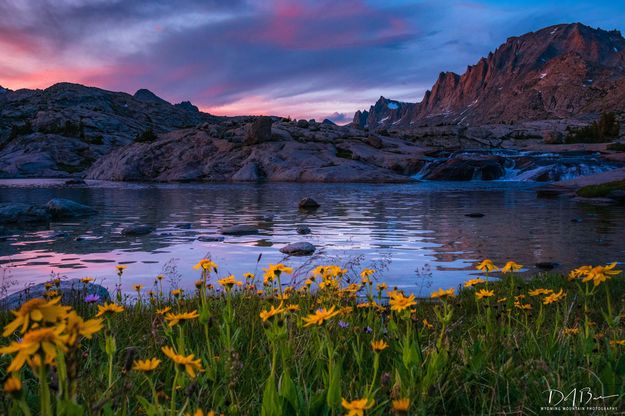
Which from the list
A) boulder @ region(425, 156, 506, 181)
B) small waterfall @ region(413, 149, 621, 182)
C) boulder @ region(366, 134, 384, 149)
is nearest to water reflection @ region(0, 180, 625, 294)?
small waterfall @ region(413, 149, 621, 182)

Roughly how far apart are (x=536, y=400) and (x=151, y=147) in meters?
72.0

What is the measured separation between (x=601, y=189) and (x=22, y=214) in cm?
3220

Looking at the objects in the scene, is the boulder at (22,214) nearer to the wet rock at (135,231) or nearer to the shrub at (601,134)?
the wet rock at (135,231)

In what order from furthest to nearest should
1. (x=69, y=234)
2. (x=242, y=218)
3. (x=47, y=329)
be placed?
(x=242, y=218)
(x=69, y=234)
(x=47, y=329)

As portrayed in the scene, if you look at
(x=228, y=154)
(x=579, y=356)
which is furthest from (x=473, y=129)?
(x=579, y=356)

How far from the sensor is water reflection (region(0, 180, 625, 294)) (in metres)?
12.5

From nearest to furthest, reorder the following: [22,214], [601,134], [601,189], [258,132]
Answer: [22,214]
[601,189]
[258,132]
[601,134]

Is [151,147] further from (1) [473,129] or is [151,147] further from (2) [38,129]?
(2) [38,129]

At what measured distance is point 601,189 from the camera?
3077 centimetres

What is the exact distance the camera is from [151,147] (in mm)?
70312

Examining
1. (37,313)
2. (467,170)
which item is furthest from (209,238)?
(467,170)

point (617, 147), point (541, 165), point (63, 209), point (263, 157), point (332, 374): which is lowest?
point (63, 209)

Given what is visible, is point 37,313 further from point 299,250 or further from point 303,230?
point 303,230

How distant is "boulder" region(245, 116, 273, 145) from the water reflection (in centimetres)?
3640
